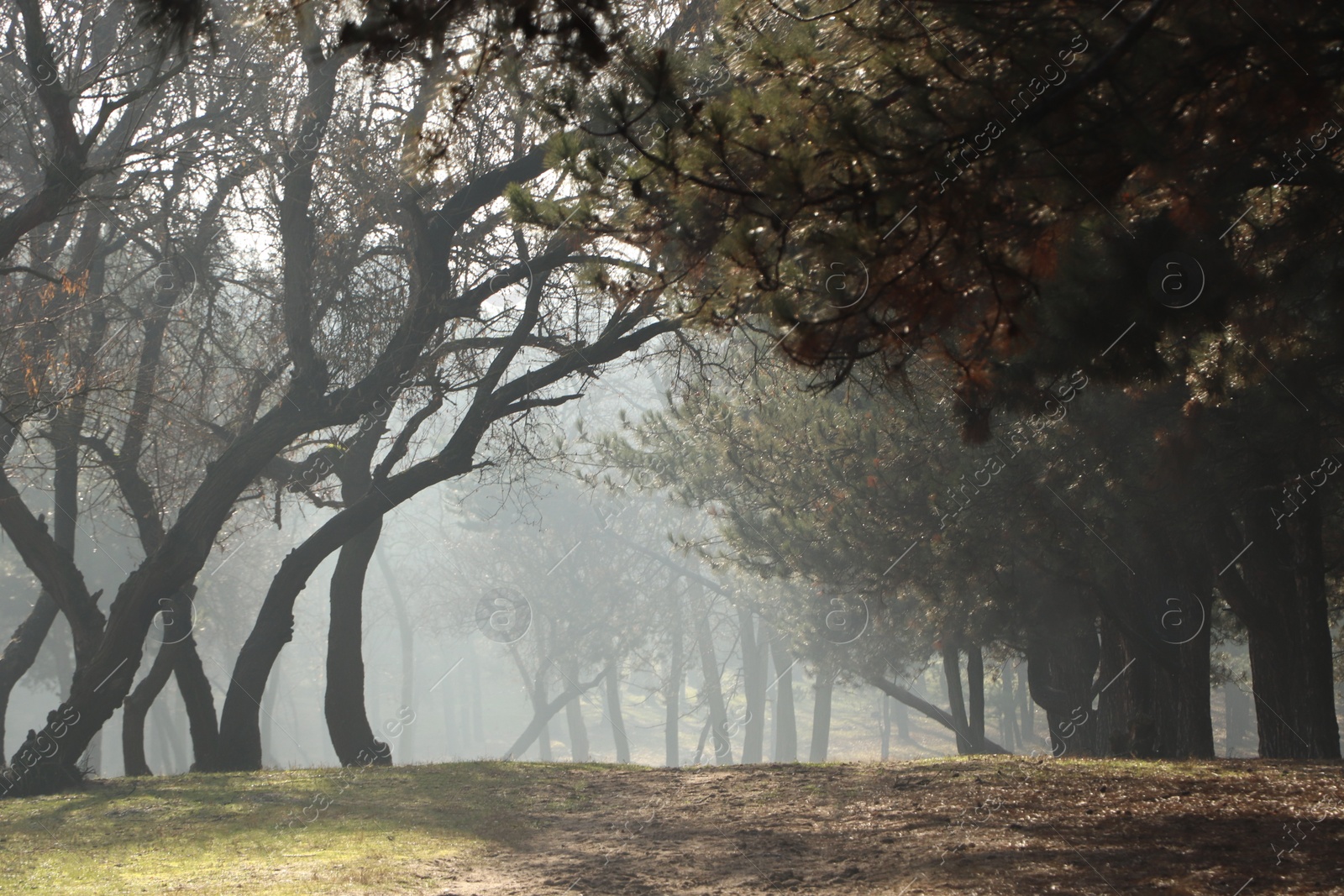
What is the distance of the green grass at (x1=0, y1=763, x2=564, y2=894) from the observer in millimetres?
6066

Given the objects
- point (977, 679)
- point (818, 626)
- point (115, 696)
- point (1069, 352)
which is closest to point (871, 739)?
point (818, 626)

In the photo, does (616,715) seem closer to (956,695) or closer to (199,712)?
(956,695)

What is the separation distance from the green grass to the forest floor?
0.03 m

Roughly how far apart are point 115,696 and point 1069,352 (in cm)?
1033

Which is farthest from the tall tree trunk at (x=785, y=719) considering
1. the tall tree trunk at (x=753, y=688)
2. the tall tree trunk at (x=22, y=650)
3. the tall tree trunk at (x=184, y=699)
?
the tall tree trunk at (x=22, y=650)

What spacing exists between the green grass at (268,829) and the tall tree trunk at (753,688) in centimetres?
2615

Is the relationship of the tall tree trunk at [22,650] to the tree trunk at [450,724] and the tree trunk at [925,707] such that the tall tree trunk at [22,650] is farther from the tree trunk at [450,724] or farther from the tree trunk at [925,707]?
the tree trunk at [450,724]

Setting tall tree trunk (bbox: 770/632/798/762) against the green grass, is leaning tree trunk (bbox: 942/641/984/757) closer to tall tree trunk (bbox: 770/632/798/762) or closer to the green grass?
the green grass

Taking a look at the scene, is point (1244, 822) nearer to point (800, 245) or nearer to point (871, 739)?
point (800, 245)

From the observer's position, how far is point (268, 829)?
803cm

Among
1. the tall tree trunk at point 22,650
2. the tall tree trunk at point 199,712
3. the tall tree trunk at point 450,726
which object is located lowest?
the tall tree trunk at point 450,726

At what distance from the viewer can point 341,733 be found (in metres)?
13.9

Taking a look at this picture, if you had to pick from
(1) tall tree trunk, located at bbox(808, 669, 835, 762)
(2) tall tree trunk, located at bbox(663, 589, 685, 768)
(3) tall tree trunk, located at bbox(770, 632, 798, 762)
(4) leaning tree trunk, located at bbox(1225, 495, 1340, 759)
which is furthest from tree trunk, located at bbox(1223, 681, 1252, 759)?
(4) leaning tree trunk, located at bbox(1225, 495, 1340, 759)

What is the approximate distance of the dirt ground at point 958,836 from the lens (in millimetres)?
4957
